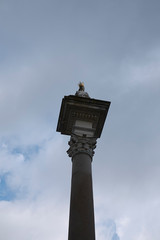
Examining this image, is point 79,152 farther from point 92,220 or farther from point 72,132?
point 92,220

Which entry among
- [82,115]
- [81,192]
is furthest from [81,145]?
[81,192]

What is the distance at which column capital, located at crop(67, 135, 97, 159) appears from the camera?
46.8 feet

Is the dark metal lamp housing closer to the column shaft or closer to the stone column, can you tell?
the stone column

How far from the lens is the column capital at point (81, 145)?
14.3 m

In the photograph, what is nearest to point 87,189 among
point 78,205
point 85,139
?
point 78,205

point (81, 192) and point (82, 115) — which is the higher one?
point (82, 115)

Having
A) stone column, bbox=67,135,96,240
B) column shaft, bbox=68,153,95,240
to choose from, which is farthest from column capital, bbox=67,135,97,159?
column shaft, bbox=68,153,95,240

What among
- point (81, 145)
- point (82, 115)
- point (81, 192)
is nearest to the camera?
point (81, 192)

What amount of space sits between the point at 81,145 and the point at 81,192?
10.2ft

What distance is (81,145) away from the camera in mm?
14562

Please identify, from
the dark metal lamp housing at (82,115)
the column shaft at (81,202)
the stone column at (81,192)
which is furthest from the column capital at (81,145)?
the dark metal lamp housing at (82,115)

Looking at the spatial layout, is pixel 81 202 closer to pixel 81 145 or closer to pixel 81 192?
pixel 81 192

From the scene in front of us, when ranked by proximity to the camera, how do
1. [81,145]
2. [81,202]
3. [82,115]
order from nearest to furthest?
[81,202] → [81,145] → [82,115]

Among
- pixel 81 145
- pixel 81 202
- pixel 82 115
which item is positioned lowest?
pixel 81 202
